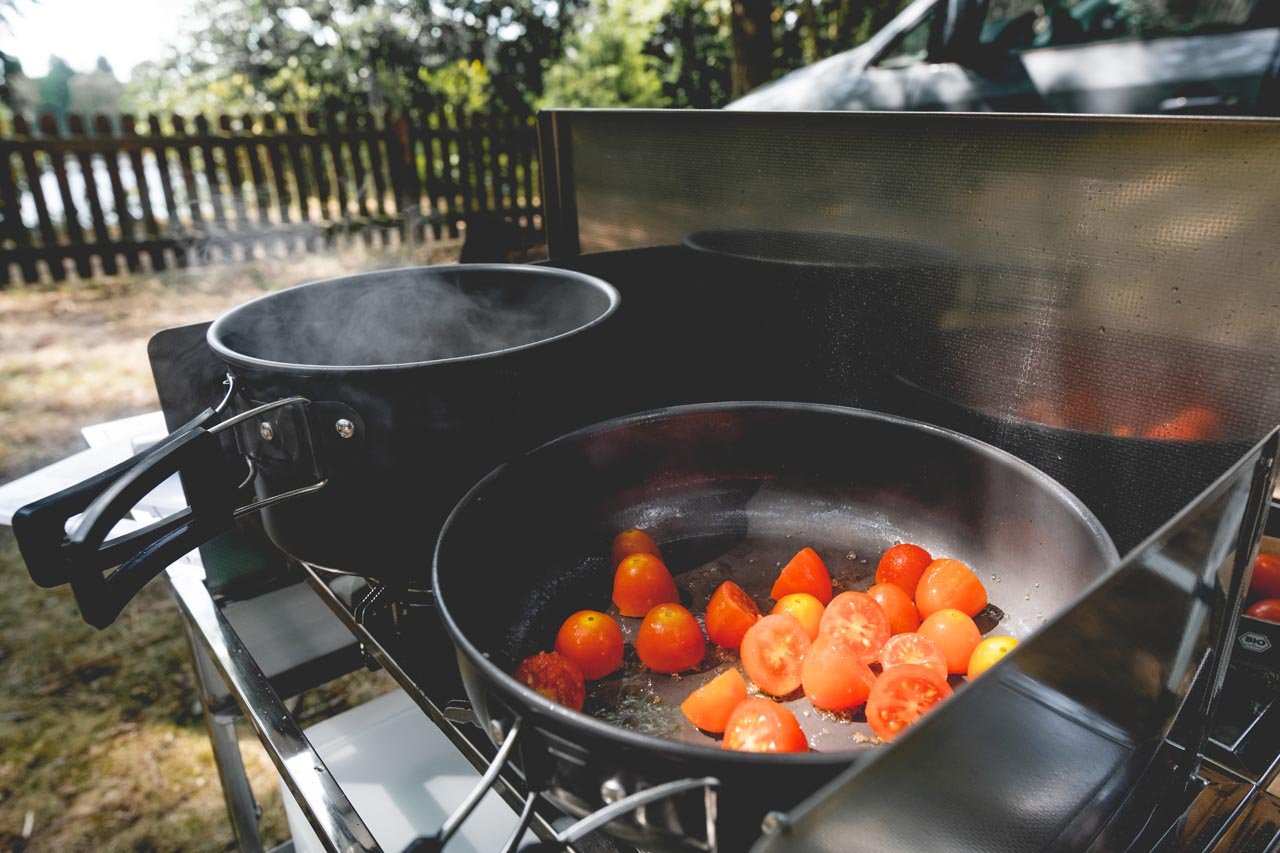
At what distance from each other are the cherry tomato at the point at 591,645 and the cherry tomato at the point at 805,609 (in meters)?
0.25

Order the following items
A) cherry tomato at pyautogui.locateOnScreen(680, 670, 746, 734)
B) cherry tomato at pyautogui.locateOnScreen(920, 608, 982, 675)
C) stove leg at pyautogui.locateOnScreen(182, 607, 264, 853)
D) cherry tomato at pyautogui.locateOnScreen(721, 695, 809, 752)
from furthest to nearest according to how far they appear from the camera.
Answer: stove leg at pyautogui.locateOnScreen(182, 607, 264, 853) → cherry tomato at pyautogui.locateOnScreen(920, 608, 982, 675) → cherry tomato at pyautogui.locateOnScreen(680, 670, 746, 734) → cherry tomato at pyautogui.locateOnScreen(721, 695, 809, 752)

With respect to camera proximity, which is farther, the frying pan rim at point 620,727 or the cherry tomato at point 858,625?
the cherry tomato at point 858,625

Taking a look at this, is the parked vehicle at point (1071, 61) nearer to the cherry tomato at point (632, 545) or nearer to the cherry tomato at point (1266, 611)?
the cherry tomato at point (632, 545)

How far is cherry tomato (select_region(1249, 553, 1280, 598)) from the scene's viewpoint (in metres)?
1.26

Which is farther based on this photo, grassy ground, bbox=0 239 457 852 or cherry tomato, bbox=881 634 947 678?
grassy ground, bbox=0 239 457 852

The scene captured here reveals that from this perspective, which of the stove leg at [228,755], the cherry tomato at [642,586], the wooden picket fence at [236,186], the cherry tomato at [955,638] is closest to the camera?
the cherry tomato at [955,638]

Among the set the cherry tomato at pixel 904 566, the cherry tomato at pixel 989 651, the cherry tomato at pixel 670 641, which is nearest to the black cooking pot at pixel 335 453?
the cherry tomato at pixel 670 641

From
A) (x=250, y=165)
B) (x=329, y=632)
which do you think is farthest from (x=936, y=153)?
(x=250, y=165)

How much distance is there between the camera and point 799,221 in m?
1.71

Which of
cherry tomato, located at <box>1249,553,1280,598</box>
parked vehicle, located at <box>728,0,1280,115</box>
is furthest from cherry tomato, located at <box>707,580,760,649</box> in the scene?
parked vehicle, located at <box>728,0,1280,115</box>

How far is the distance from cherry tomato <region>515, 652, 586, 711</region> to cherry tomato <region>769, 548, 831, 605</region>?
0.37 metres

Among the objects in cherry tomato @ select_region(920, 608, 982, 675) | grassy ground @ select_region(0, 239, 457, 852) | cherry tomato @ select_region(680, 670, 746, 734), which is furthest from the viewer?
grassy ground @ select_region(0, 239, 457, 852)

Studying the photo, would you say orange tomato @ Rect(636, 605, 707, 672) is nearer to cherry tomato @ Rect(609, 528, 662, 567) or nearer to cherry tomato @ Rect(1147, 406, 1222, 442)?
cherry tomato @ Rect(609, 528, 662, 567)

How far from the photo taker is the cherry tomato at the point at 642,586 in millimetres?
1258
